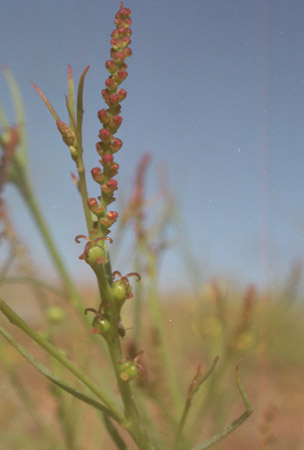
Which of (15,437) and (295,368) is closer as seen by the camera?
(15,437)

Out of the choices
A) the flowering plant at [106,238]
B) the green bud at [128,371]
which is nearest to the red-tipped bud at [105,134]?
the flowering plant at [106,238]

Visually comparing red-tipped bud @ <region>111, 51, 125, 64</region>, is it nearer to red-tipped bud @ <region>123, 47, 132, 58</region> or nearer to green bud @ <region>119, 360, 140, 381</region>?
red-tipped bud @ <region>123, 47, 132, 58</region>

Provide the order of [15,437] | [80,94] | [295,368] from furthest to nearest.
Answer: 1. [295,368]
2. [15,437]
3. [80,94]

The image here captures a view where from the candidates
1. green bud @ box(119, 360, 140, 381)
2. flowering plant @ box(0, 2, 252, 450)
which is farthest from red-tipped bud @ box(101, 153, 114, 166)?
green bud @ box(119, 360, 140, 381)

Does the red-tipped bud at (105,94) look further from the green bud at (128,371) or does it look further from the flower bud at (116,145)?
the green bud at (128,371)

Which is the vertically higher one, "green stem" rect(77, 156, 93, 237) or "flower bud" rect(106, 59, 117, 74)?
"flower bud" rect(106, 59, 117, 74)

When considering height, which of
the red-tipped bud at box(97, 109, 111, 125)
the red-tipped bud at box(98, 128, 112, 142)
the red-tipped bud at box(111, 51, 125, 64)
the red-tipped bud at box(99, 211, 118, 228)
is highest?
the red-tipped bud at box(111, 51, 125, 64)

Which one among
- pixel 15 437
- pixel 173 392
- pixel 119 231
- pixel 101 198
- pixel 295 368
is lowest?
pixel 295 368

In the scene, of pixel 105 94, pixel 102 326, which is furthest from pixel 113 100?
pixel 102 326

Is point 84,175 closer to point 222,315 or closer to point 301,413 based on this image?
point 222,315

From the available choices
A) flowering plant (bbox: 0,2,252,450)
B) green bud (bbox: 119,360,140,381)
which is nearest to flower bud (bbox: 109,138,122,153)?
flowering plant (bbox: 0,2,252,450)

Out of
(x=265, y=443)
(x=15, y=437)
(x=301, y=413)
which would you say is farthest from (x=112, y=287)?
(x=301, y=413)
